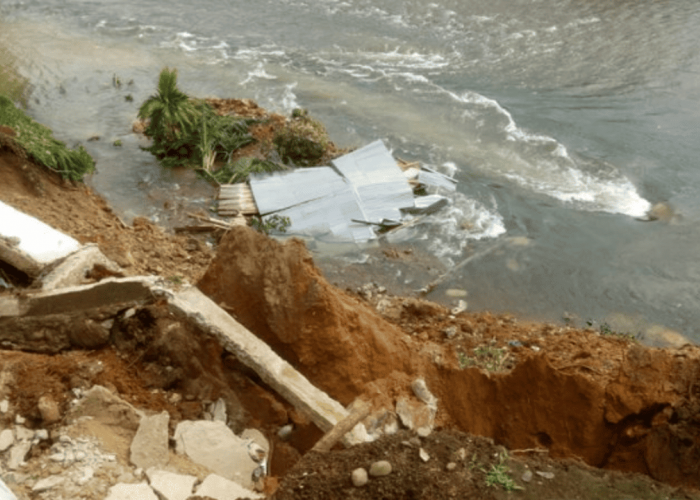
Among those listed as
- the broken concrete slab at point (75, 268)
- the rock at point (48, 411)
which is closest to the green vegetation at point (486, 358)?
the broken concrete slab at point (75, 268)

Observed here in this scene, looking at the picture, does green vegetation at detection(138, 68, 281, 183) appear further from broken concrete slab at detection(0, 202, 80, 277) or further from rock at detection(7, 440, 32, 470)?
rock at detection(7, 440, 32, 470)

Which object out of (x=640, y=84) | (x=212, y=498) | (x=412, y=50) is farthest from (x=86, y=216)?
(x=640, y=84)

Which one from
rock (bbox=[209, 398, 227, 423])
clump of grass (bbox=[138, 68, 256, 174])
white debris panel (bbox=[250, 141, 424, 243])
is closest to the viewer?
rock (bbox=[209, 398, 227, 423])

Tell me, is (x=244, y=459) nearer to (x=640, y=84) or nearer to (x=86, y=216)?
(x=86, y=216)

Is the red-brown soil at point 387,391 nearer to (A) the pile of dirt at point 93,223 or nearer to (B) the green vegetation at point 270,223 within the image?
(A) the pile of dirt at point 93,223

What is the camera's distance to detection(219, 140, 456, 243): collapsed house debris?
29.2 feet

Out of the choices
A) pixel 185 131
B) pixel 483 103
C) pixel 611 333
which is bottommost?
pixel 611 333

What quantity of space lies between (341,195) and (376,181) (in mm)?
575

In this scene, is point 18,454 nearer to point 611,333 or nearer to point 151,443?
point 151,443

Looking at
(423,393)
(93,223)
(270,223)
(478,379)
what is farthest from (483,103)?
(423,393)

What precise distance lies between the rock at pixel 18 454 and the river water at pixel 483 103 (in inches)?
206

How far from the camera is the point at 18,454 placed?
4125 mm

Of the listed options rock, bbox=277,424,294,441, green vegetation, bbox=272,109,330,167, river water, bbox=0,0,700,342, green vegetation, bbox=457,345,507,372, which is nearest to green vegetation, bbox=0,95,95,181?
river water, bbox=0,0,700,342

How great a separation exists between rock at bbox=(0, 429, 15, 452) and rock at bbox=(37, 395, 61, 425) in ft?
0.68
